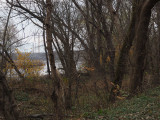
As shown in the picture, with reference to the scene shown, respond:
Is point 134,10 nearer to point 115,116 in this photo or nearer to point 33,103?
point 115,116

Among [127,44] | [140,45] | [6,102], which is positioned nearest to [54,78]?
[6,102]

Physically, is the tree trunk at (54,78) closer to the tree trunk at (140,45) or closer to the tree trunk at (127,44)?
the tree trunk at (127,44)

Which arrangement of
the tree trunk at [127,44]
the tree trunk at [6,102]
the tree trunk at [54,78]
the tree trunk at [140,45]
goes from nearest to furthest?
the tree trunk at [6,102], the tree trunk at [54,78], the tree trunk at [140,45], the tree trunk at [127,44]

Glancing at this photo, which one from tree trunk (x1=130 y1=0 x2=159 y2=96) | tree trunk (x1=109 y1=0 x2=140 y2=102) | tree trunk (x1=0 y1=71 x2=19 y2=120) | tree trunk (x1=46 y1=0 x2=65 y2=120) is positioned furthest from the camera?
tree trunk (x1=109 y1=0 x2=140 y2=102)

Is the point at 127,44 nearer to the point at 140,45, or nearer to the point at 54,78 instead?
the point at 140,45

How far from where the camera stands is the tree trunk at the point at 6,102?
4.48 metres

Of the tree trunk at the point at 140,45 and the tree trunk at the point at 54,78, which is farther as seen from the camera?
the tree trunk at the point at 140,45

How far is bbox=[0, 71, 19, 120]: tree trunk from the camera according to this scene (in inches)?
176

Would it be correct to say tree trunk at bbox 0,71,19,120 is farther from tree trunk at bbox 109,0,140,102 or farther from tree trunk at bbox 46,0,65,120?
tree trunk at bbox 109,0,140,102

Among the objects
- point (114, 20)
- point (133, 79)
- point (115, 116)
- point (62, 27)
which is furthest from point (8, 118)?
point (114, 20)

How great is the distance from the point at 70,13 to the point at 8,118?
6529 millimetres

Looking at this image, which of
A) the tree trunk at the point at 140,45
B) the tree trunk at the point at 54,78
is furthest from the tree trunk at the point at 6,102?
the tree trunk at the point at 140,45

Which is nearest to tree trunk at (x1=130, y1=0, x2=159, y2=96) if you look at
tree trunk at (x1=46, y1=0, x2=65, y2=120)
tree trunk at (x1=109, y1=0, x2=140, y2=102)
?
tree trunk at (x1=109, y1=0, x2=140, y2=102)

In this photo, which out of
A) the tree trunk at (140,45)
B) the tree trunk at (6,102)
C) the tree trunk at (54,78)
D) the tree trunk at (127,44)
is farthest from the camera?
the tree trunk at (127,44)
